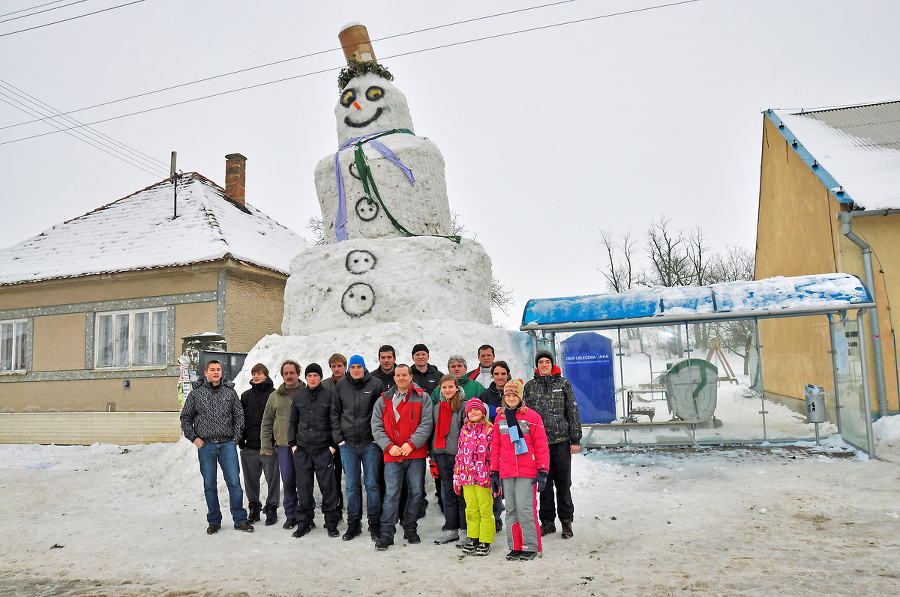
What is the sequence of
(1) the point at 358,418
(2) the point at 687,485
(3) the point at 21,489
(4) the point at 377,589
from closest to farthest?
→ 1. (4) the point at 377,589
2. (1) the point at 358,418
3. (2) the point at 687,485
4. (3) the point at 21,489

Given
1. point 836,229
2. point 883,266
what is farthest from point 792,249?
point 883,266

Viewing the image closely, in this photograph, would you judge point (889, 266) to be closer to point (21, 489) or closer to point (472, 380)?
point (472, 380)

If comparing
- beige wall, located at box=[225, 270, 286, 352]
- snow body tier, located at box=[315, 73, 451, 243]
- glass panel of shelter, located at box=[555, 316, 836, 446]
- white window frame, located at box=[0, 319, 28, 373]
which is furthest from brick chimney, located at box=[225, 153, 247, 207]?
glass panel of shelter, located at box=[555, 316, 836, 446]

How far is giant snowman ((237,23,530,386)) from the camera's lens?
8430mm

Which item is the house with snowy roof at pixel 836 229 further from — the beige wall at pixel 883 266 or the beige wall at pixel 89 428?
the beige wall at pixel 89 428

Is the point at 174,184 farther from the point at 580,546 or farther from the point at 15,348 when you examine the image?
the point at 580,546

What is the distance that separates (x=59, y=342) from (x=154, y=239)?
124 inches

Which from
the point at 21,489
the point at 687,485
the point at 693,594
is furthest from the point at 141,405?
the point at 693,594

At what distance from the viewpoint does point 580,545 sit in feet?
16.0

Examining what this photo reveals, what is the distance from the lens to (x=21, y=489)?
27.0 feet

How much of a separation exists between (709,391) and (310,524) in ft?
20.3

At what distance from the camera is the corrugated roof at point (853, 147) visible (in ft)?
34.4

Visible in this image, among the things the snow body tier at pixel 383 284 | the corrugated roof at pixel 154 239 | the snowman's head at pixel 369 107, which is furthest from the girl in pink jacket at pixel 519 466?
the corrugated roof at pixel 154 239

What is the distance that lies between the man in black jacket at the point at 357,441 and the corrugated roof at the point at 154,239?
7.71 metres
